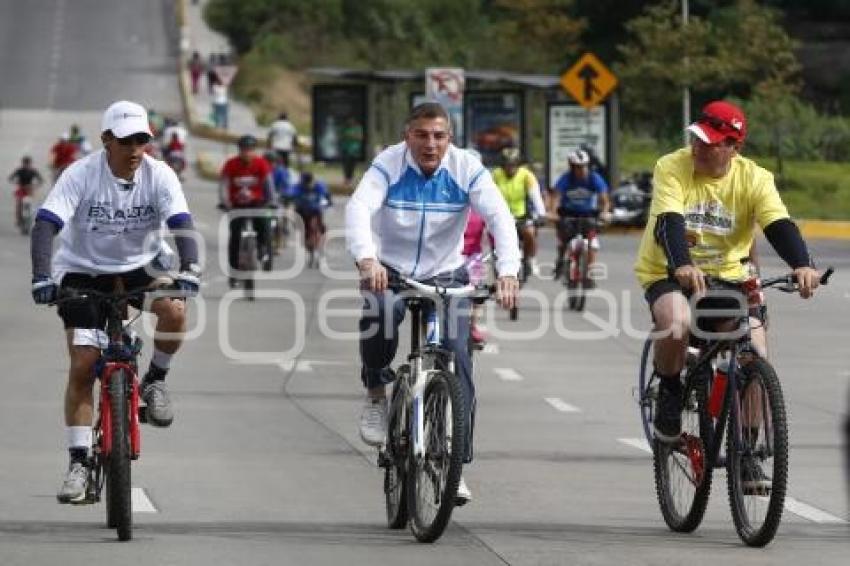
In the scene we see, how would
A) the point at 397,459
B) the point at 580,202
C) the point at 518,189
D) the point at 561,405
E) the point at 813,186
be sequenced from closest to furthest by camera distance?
the point at 397,459
the point at 561,405
the point at 518,189
the point at 580,202
the point at 813,186

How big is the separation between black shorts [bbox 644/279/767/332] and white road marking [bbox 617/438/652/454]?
4180mm

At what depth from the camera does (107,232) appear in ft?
37.9

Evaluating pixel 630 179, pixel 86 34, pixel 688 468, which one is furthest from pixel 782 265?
pixel 86 34

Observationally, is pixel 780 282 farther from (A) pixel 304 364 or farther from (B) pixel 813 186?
(B) pixel 813 186

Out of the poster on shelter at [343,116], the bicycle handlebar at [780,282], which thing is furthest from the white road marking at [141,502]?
the poster on shelter at [343,116]

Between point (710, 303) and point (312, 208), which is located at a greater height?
point (710, 303)

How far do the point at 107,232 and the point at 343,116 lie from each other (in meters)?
47.3

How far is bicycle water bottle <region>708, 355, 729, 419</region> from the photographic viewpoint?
36.3 feet

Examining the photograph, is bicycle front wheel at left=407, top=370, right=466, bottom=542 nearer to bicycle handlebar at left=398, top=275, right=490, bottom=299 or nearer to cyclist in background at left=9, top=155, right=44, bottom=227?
bicycle handlebar at left=398, top=275, right=490, bottom=299

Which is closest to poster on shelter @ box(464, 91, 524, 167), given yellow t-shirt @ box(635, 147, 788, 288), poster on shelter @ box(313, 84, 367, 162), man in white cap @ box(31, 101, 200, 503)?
poster on shelter @ box(313, 84, 367, 162)

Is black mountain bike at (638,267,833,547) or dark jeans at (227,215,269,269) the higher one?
black mountain bike at (638,267,833,547)

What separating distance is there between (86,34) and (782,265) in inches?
2748

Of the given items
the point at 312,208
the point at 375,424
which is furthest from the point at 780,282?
the point at 312,208

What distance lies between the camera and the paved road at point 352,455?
11.0 metres
